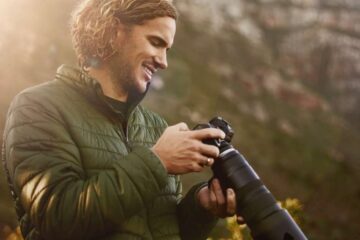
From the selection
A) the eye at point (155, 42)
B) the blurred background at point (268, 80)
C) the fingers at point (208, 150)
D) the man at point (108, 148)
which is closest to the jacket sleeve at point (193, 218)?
the man at point (108, 148)

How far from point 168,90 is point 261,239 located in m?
20.6

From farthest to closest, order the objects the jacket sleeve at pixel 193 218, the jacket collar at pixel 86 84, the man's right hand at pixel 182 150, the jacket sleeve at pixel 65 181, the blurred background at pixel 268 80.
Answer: the blurred background at pixel 268 80
the jacket sleeve at pixel 193 218
the jacket collar at pixel 86 84
the man's right hand at pixel 182 150
the jacket sleeve at pixel 65 181

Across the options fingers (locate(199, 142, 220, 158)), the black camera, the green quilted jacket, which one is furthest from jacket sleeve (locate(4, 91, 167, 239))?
the black camera

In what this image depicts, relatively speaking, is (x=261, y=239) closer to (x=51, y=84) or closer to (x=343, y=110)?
(x=51, y=84)

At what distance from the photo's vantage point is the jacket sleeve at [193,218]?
7.34ft

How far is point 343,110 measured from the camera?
3108 centimetres

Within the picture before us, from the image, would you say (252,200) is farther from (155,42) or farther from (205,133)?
(155,42)

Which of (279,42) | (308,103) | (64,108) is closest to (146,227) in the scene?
(64,108)

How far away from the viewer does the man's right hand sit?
1.88 m

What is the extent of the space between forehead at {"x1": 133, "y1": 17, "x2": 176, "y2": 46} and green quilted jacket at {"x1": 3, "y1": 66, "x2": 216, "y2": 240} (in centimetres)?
24

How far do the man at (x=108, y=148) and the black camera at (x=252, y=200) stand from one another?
0.15 feet

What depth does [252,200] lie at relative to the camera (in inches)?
78.8

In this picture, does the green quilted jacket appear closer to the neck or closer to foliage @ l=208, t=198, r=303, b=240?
the neck

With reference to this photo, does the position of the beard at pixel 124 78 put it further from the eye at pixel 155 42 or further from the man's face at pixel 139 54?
the eye at pixel 155 42
